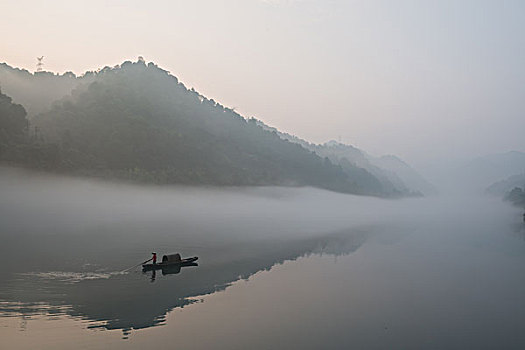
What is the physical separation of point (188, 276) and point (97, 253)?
50.6 ft

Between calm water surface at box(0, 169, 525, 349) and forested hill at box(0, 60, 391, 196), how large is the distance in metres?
38.1

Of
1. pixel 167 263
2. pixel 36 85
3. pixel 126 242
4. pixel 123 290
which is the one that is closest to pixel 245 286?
pixel 167 263

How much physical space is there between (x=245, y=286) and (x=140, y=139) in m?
114

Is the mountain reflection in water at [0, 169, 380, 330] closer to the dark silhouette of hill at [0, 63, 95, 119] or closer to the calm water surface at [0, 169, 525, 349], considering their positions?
the calm water surface at [0, 169, 525, 349]

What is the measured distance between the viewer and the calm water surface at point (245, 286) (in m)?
26.4

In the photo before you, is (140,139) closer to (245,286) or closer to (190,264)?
(190,264)

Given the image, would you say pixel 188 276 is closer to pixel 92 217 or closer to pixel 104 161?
pixel 92 217

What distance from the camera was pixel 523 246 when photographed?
72.9 metres

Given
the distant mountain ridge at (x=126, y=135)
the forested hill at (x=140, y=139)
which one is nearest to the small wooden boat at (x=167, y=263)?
the distant mountain ridge at (x=126, y=135)

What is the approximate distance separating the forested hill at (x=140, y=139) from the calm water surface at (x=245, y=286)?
38.1 meters

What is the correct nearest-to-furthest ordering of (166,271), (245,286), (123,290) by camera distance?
(123,290), (245,286), (166,271)

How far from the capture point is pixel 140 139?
14488 cm

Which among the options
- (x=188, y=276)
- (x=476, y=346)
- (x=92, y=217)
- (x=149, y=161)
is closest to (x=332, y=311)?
(x=476, y=346)

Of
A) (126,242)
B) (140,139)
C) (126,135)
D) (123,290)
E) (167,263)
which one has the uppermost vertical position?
(126,135)
